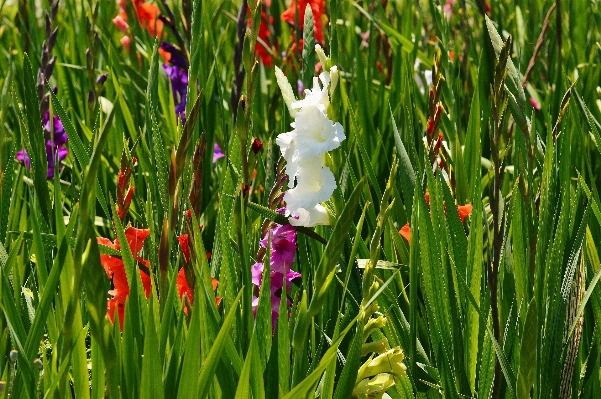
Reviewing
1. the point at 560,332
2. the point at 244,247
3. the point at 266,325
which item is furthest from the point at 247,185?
the point at 560,332

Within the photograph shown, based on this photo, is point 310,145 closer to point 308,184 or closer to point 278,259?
point 308,184

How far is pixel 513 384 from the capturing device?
88 centimetres

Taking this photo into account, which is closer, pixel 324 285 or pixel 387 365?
pixel 324 285

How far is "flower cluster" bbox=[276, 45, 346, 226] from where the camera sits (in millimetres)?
845

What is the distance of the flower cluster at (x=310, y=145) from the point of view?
33.3 inches

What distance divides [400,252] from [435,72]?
9.7 inches

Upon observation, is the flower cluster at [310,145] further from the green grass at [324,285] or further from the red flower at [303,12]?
the red flower at [303,12]

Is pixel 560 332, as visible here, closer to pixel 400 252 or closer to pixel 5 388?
pixel 400 252

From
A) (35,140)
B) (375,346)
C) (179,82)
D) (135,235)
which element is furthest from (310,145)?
(179,82)

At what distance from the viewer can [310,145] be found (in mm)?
864

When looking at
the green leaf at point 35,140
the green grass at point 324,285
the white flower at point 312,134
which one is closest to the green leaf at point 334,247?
the green grass at point 324,285

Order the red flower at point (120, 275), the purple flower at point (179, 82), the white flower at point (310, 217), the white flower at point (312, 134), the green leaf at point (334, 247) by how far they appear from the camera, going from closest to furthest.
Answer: the green leaf at point (334, 247) → the white flower at point (312, 134) → the white flower at point (310, 217) → the red flower at point (120, 275) → the purple flower at point (179, 82)

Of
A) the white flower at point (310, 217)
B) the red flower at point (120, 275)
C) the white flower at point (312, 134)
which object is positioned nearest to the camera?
the white flower at point (312, 134)

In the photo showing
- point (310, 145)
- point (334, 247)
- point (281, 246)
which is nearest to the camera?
point (334, 247)
